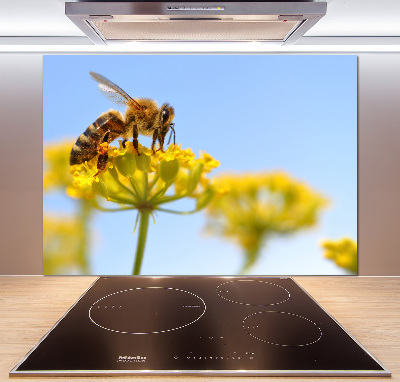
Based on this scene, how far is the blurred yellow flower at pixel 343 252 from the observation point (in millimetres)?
1389

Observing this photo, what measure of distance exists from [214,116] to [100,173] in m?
0.51

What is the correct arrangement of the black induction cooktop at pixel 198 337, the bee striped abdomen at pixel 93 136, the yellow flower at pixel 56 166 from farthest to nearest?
the yellow flower at pixel 56 166 < the bee striped abdomen at pixel 93 136 < the black induction cooktop at pixel 198 337

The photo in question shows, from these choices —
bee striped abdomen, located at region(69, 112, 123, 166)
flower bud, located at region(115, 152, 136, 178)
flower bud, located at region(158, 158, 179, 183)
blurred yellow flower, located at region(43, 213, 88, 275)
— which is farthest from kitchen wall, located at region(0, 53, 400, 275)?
flower bud, located at region(158, 158, 179, 183)

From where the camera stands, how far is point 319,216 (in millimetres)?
1520

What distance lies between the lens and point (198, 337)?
2.69ft

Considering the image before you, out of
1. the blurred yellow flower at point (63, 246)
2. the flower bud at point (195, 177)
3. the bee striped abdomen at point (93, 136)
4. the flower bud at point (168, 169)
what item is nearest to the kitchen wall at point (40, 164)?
the blurred yellow flower at point (63, 246)

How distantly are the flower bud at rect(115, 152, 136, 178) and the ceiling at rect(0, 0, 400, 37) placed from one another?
390 millimetres

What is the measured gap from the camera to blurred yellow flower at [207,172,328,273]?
5.00 feet

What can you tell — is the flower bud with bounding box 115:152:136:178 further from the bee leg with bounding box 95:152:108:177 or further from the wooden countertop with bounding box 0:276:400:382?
the wooden countertop with bounding box 0:276:400:382

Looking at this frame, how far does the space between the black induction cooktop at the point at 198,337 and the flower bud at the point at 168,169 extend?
0.37 metres

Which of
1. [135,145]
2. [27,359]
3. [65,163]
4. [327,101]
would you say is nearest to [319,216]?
[327,101]

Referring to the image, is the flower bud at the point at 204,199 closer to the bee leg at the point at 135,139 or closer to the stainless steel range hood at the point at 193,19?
the bee leg at the point at 135,139

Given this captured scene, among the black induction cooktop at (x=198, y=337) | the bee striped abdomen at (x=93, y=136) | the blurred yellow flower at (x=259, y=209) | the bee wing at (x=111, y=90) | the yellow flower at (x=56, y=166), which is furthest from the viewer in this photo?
the blurred yellow flower at (x=259, y=209)

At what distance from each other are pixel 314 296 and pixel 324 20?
2.43 ft
